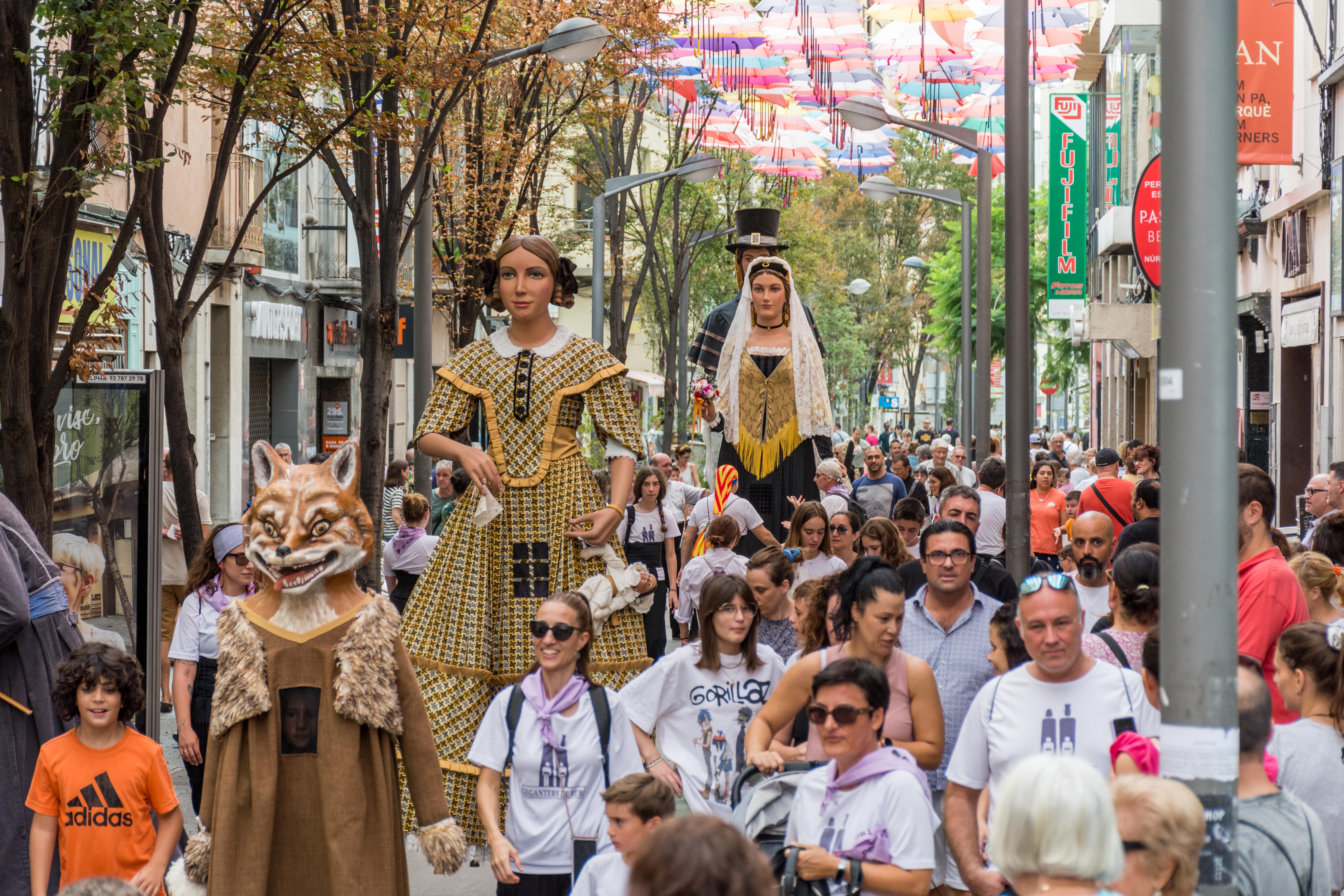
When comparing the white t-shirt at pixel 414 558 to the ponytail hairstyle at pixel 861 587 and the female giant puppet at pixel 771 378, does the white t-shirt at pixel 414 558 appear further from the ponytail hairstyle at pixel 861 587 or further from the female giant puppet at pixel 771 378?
the ponytail hairstyle at pixel 861 587

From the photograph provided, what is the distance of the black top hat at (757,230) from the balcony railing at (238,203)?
16.4 metres

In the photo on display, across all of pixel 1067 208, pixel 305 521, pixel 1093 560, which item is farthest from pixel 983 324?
pixel 1067 208

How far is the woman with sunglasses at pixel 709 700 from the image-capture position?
19.1ft

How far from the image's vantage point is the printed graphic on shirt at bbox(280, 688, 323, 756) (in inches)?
203

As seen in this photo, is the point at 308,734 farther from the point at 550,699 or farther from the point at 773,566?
the point at 773,566

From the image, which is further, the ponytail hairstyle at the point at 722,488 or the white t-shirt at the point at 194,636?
the ponytail hairstyle at the point at 722,488

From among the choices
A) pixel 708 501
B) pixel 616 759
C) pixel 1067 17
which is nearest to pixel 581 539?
pixel 616 759

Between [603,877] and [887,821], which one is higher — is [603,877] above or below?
below

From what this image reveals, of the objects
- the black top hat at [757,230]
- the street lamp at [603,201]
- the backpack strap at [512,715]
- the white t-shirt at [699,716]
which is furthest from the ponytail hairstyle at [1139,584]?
the street lamp at [603,201]

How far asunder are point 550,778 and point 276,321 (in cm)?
2595

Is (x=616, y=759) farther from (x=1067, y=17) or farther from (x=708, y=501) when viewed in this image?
(x=1067, y=17)

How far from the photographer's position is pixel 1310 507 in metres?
11.2

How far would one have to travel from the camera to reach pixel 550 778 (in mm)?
5422

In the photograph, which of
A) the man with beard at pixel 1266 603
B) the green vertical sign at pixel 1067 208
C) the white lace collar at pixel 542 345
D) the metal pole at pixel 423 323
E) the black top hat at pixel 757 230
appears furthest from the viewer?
the green vertical sign at pixel 1067 208
